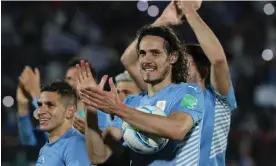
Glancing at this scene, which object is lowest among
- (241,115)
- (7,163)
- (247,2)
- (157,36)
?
(241,115)

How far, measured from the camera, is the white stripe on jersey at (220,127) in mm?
4297

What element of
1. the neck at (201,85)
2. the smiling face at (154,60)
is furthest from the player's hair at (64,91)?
the smiling face at (154,60)

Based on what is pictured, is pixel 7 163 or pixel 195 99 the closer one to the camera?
pixel 195 99

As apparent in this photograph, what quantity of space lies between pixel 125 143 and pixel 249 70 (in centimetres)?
750

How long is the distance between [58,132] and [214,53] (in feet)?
4.25

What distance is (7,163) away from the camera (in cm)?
919

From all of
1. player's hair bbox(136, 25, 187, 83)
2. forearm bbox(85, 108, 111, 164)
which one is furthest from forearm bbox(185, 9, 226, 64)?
forearm bbox(85, 108, 111, 164)

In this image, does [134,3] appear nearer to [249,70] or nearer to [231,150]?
[249,70]

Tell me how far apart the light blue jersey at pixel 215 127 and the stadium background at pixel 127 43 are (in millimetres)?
5596

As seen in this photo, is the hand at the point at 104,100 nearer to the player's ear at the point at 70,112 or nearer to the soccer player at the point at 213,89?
the soccer player at the point at 213,89

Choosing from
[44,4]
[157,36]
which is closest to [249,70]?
[44,4]

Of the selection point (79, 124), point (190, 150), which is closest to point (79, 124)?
point (79, 124)

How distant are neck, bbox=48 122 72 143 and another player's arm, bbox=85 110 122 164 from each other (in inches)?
34.7

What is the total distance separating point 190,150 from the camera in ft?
12.0
